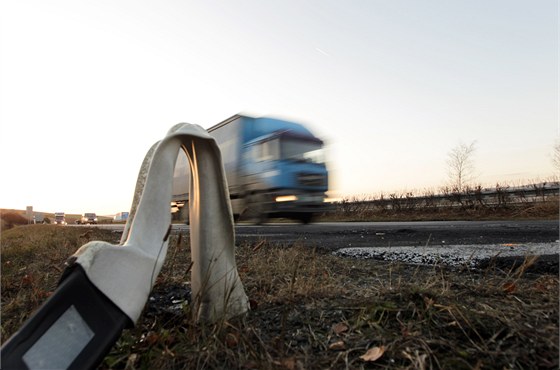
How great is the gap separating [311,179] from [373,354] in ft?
34.3

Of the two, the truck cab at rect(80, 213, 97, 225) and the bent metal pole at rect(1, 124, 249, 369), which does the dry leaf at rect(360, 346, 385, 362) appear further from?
the truck cab at rect(80, 213, 97, 225)

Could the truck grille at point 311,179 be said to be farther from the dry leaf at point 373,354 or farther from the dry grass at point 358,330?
the dry leaf at point 373,354

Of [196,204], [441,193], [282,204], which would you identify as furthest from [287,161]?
[441,193]

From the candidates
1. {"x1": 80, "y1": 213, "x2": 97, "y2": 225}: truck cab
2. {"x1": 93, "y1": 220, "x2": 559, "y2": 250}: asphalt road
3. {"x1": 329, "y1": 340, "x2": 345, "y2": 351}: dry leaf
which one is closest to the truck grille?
{"x1": 93, "y1": 220, "x2": 559, "y2": 250}: asphalt road

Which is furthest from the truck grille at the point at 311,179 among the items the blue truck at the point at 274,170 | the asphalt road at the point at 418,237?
the asphalt road at the point at 418,237

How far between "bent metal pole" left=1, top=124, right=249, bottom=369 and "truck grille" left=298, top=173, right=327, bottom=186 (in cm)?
966

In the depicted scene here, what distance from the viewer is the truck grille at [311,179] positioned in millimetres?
11357

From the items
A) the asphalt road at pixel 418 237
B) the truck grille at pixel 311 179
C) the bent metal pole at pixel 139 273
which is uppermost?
the truck grille at pixel 311 179

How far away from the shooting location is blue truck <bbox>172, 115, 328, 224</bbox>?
11.1 meters

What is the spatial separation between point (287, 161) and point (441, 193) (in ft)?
40.2

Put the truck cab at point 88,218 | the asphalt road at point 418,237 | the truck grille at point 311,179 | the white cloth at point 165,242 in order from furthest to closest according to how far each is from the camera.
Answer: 1. the truck cab at point 88,218
2. the truck grille at point 311,179
3. the asphalt road at point 418,237
4. the white cloth at point 165,242

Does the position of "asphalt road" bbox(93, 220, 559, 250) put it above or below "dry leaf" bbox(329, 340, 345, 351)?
below

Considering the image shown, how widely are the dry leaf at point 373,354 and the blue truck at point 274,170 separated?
A: 31.6 ft

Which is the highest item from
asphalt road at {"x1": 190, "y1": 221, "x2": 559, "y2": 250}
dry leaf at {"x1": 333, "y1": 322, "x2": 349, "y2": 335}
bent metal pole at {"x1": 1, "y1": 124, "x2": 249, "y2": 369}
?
bent metal pole at {"x1": 1, "y1": 124, "x2": 249, "y2": 369}
